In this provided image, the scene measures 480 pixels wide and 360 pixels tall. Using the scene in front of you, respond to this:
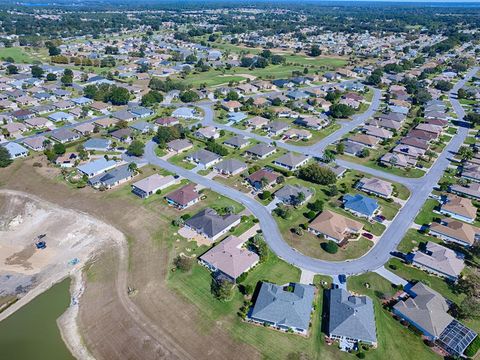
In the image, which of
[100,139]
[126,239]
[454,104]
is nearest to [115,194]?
[126,239]

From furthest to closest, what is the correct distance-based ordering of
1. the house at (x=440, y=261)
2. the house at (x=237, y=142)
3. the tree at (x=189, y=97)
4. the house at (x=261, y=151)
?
the tree at (x=189, y=97), the house at (x=237, y=142), the house at (x=261, y=151), the house at (x=440, y=261)

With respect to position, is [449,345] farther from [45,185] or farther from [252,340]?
[45,185]

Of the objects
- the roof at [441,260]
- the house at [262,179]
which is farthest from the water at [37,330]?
the roof at [441,260]

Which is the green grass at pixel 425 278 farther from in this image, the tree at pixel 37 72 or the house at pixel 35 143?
A: the tree at pixel 37 72

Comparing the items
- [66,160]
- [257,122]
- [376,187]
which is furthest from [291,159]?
[66,160]

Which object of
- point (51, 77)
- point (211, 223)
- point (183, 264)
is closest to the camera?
point (183, 264)

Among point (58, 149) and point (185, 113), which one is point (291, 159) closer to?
point (185, 113)
